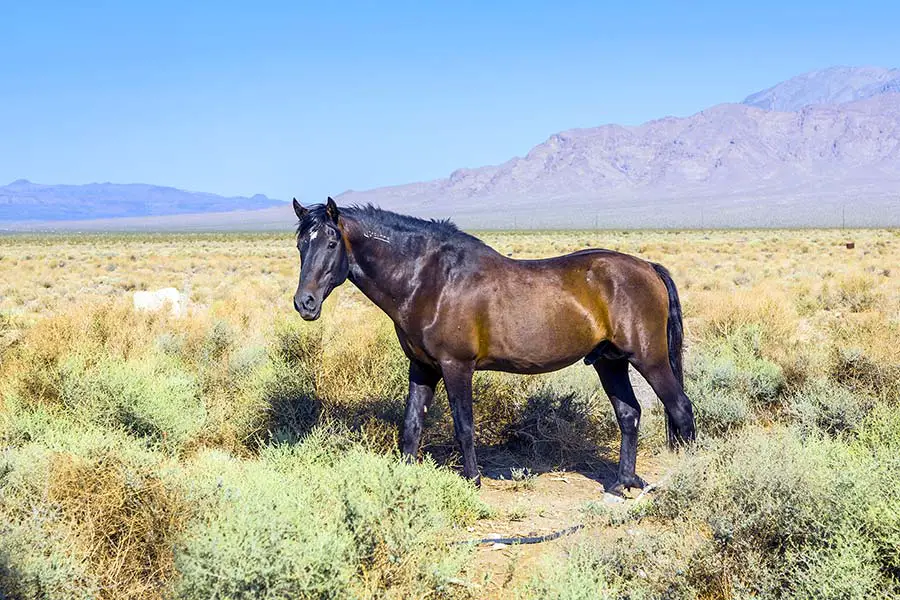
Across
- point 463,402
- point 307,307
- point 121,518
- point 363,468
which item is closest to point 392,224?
point 307,307

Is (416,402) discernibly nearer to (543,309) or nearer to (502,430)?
(543,309)

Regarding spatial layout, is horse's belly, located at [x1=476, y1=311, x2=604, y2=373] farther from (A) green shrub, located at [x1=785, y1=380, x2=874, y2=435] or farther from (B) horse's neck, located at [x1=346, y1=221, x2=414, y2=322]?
(A) green shrub, located at [x1=785, y1=380, x2=874, y2=435]

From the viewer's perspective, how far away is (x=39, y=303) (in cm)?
2102

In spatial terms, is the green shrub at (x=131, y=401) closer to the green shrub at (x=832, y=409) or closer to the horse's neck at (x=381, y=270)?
the horse's neck at (x=381, y=270)

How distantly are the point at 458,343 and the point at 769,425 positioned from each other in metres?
3.77

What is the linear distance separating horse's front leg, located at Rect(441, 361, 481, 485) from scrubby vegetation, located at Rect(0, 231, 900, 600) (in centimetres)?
33

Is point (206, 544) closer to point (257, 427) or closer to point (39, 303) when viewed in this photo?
point (257, 427)

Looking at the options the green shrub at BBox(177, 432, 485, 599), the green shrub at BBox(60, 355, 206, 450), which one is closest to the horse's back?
the green shrub at BBox(177, 432, 485, 599)

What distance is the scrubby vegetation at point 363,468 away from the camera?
147 inches

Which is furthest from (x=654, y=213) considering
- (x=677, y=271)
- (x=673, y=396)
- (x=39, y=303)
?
(x=673, y=396)

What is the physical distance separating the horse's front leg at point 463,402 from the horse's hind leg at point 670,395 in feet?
4.51

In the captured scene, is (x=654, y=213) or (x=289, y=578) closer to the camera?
(x=289, y=578)

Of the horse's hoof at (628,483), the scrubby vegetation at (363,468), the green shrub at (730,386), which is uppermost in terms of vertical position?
the scrubby vegetation at (363,468)

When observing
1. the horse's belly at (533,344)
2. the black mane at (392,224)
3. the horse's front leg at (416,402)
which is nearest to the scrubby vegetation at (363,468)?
the horse's front leg at (416,402)
